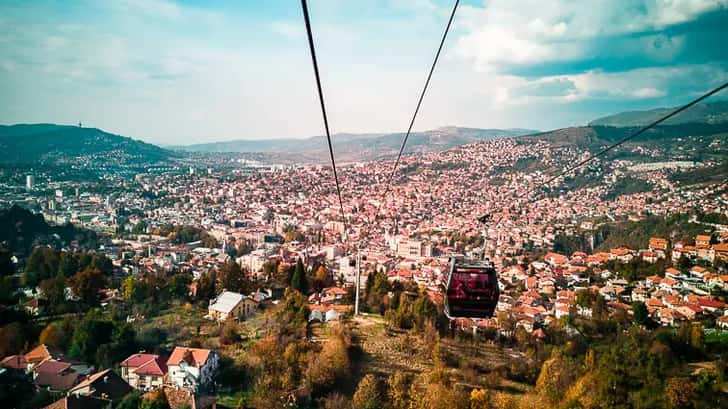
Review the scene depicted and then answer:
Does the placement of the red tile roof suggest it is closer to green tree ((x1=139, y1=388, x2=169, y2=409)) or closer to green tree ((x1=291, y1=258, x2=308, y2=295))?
green tree ((x1=139, y1=388, x2=169, y2=409))

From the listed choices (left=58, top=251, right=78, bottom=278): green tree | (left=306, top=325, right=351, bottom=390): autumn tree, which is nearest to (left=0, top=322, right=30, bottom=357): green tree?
(left=58, top=251, right=78, bottom=278): green tree

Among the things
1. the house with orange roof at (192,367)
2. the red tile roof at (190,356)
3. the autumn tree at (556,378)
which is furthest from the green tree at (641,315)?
the red tile roof at (190,356)

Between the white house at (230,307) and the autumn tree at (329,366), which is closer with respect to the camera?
the autumn tree at (329,366)

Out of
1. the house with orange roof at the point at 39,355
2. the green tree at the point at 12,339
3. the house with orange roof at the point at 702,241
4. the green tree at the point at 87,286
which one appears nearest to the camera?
the house with orange roof at the point at 39,355

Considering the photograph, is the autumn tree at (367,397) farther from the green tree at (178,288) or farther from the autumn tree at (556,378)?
the green tree at (178,288)

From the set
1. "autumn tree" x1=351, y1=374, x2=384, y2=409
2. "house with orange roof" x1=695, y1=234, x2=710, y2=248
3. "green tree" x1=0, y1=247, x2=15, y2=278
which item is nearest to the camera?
"autumn tree" x1=351, y1=374, x2=384, y2=409

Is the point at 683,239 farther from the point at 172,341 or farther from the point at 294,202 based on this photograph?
the point at 294,202
